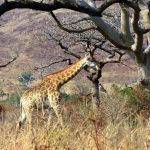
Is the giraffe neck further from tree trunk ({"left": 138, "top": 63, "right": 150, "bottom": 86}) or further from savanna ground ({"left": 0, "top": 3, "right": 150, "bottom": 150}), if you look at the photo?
tree trunk ({"left": 138, "top": 63, "right": 150, "bottom": 86})

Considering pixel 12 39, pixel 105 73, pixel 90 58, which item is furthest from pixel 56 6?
pixel 12 39

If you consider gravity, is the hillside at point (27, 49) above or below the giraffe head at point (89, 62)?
below

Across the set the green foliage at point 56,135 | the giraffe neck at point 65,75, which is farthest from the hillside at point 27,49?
the green foliage at point 56,135

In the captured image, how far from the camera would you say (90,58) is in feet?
55.0

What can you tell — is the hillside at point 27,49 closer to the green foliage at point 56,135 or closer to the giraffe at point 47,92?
the giraffe at point 47,92

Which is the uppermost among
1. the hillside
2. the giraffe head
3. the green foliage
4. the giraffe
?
the green foliage

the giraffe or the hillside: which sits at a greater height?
the giraffe

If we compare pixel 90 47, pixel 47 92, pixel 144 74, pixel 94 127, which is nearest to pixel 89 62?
pixel 144 74

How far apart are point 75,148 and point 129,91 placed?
911 centimetres

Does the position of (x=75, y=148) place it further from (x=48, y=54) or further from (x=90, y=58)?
(x=48, y=54)

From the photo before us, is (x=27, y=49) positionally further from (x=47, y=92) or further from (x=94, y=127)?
(x=94, y=127)

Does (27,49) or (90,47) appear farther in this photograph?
(27,49)

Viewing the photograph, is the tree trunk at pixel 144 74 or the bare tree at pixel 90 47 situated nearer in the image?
the bare tree at pixel 90 47

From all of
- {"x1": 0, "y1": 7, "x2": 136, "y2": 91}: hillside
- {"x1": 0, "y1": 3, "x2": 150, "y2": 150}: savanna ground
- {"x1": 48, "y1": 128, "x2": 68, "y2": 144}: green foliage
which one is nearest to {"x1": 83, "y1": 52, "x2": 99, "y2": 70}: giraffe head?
{"x1": 0, "y1": 3, "x2": 150, "y2": 150}: savanna ground
